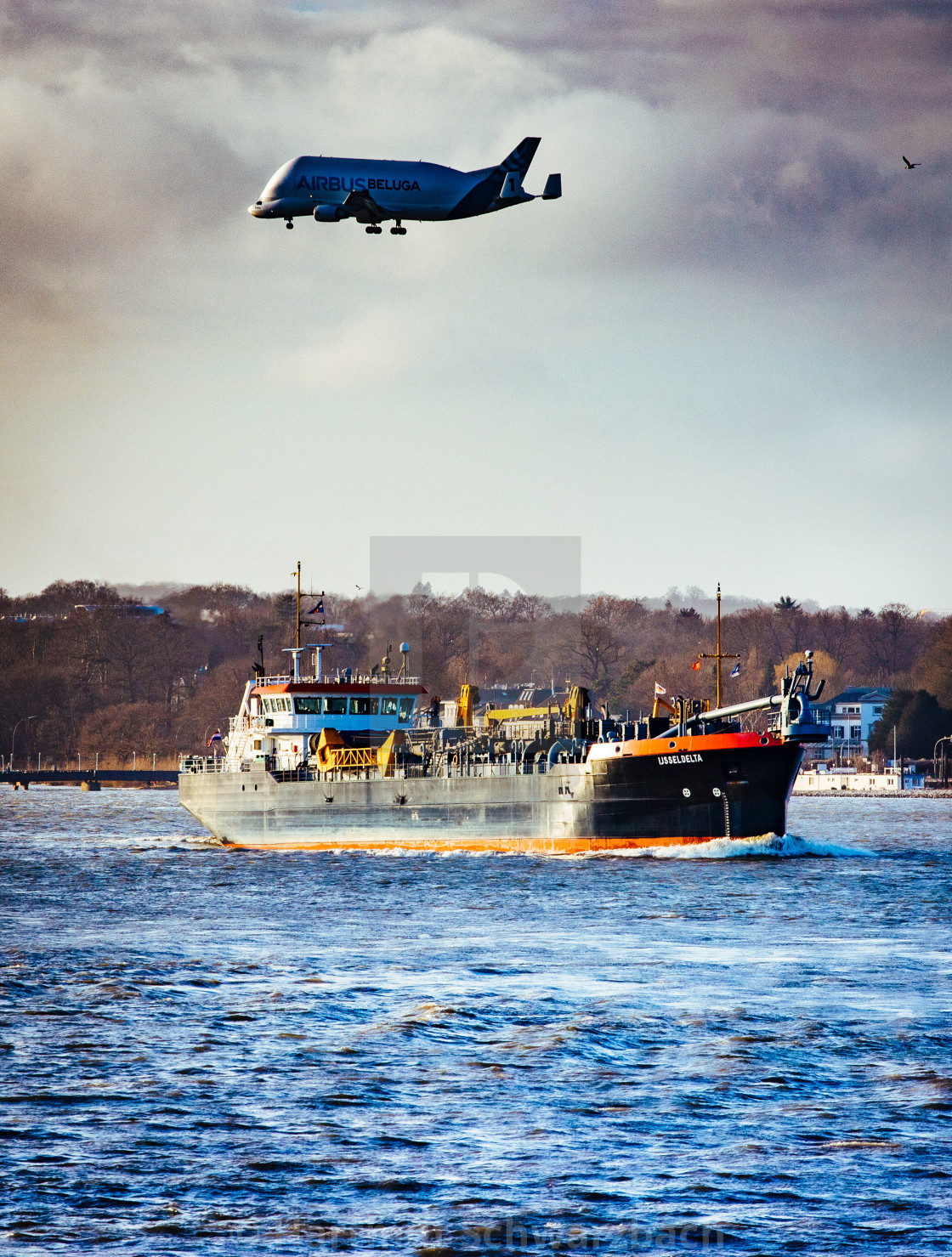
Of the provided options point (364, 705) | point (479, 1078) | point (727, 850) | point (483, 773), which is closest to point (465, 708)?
point (364, 705)

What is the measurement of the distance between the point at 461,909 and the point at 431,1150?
25.9 m

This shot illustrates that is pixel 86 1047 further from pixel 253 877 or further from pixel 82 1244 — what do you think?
pixel 253 877

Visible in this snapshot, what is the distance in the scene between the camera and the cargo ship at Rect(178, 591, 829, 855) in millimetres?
57938

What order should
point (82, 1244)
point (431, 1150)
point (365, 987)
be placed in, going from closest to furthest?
1. point (82, 1244)
2. point (431, 1150)
3. point (365, 987)

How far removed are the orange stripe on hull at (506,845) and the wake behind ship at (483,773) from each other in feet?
0.26

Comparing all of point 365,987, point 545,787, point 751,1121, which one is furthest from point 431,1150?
point 545,787

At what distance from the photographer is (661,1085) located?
811 inches

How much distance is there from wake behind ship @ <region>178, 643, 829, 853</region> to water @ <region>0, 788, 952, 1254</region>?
553 inches

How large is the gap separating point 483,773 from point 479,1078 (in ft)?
145

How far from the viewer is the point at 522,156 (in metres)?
71.9

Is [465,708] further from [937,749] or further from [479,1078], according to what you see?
[937,749]

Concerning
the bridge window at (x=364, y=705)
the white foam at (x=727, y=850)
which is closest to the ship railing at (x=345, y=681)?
the bridge window at (x=364, y=705)

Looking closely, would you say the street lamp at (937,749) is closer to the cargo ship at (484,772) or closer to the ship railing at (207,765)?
the cargo ship at (484,772)

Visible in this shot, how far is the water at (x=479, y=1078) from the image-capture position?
15.1 meters
